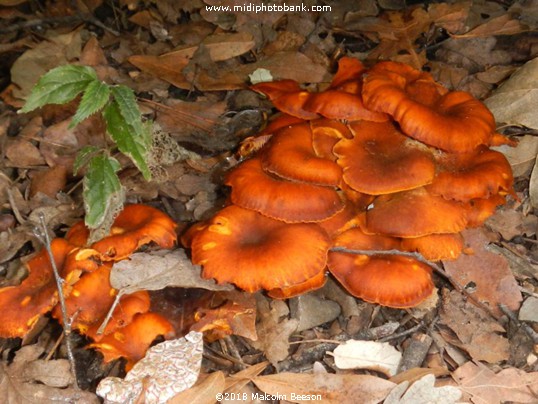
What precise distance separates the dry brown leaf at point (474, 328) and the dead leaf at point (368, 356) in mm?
451

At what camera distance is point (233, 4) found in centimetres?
561

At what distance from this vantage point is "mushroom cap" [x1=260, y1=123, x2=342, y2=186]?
3.57 meters

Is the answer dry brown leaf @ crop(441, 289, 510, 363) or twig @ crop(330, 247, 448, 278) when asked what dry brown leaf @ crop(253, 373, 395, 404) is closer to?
dry brown leaf @ crop(441, 289, 510, 363)

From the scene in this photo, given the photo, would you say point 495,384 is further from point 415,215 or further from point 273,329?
point 273,329

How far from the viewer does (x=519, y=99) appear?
4.52 metres

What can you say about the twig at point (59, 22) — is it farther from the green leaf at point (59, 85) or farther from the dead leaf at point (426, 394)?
the dead leaf at point (426, 394)

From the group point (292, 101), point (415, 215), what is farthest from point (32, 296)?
point (415, 215)

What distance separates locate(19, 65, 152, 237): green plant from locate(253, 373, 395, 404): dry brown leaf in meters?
1.44

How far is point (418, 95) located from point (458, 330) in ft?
5.23

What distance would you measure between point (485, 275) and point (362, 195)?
1.07 meters

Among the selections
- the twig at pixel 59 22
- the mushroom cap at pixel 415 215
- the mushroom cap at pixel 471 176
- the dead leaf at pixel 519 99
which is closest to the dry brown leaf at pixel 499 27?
the dead leaf at pixel 519 99

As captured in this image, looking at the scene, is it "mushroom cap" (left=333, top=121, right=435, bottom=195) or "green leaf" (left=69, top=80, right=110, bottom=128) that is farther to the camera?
"mushroom cap" (left=333, top=121, right=435, bottom=195)

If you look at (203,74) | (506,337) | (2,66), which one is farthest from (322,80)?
(2,66)

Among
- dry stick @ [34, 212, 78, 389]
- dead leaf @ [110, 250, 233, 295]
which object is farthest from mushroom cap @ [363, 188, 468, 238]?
dry stick @ [34, 212, 78, 389]
